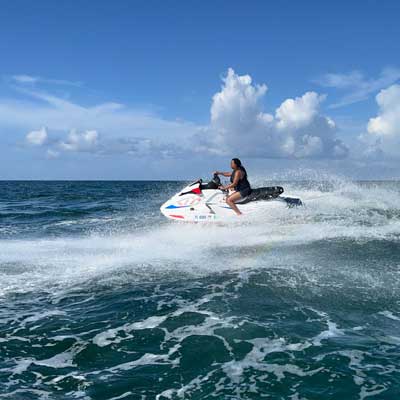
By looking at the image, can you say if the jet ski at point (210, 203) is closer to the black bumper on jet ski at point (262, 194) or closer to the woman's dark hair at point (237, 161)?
the black bumper on jet ski at point (262, 194)

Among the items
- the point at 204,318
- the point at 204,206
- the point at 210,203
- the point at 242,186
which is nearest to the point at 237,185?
the point at 242,186

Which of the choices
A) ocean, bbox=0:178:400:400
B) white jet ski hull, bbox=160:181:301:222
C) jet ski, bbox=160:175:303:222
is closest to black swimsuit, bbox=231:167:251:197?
jet ski, bbox=160:175:303:222

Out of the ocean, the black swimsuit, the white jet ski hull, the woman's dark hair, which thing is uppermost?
the woman's dark hair

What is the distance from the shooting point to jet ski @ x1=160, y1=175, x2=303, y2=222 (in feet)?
49.6

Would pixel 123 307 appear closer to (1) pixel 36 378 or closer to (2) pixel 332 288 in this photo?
(1) pixel 36 378

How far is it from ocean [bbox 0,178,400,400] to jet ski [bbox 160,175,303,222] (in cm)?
129

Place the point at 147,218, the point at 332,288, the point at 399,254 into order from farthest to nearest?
the point at 147,218 < the point at 399,254 < the point at 332,288

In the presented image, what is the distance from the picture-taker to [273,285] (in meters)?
8.51

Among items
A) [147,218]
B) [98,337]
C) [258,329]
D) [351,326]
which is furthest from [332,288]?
[147,218]

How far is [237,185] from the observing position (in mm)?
15047

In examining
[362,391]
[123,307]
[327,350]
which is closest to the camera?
[362,391]

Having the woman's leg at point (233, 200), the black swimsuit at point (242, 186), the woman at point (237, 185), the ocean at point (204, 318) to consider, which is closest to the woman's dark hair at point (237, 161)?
the woman at point (237, 185)

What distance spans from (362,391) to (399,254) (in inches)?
296

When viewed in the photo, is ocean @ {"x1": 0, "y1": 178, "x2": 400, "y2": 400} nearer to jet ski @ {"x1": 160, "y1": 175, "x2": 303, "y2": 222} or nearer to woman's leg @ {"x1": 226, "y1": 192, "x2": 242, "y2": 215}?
jet ski @ {"x1": 160, "y1": 175, "x2": 303, "y2": 222}
